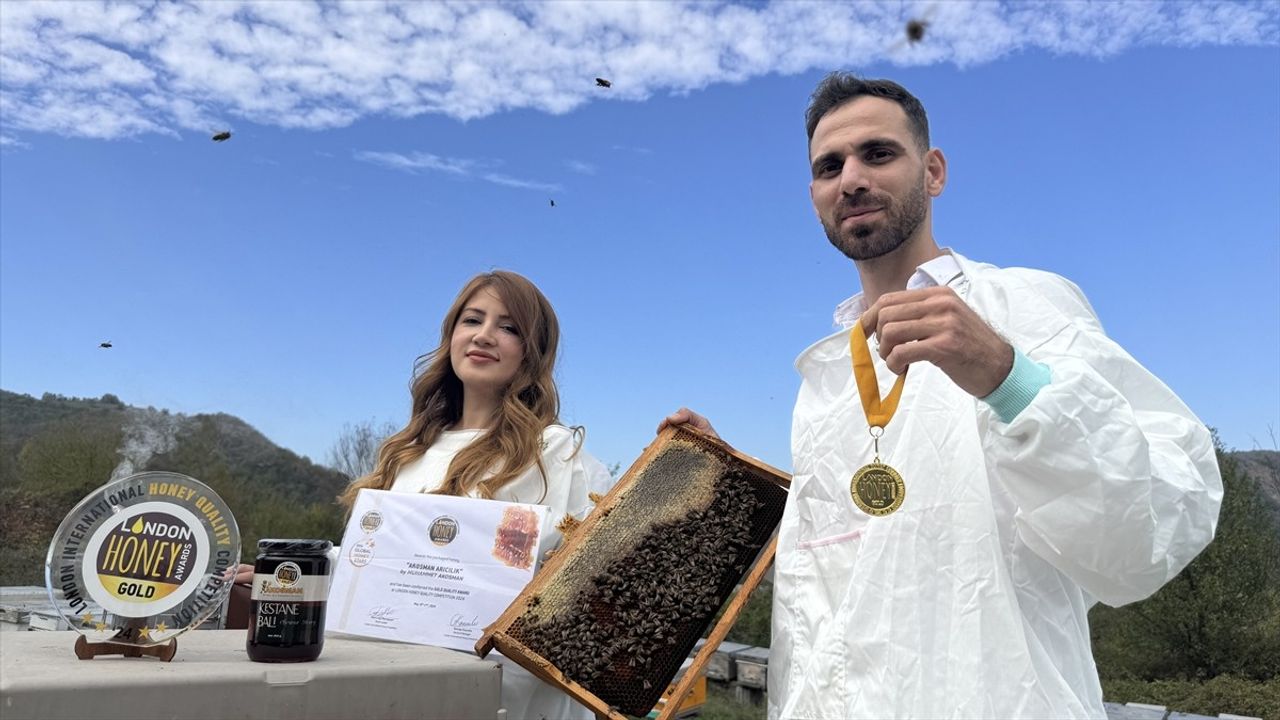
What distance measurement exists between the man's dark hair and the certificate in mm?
1972

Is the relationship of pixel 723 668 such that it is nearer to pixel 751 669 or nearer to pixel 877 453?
pixel 751 669

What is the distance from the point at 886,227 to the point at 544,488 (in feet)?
6.11

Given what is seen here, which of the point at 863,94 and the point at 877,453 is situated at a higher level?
the point at 863,94

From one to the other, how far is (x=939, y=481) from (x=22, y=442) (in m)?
38.1

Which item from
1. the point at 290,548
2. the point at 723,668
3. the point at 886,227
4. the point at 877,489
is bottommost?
the point at 723,668

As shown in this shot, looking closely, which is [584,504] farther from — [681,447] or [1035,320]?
[1035,320]

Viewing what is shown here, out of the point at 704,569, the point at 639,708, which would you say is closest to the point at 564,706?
the point at 639,708

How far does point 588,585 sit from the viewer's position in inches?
130

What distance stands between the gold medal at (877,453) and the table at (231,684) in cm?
122

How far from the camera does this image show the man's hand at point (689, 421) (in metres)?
3.81

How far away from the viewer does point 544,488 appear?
12.7 feet

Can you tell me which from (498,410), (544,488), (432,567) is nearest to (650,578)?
(544,488)

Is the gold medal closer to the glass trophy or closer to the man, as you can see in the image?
Result: the man
